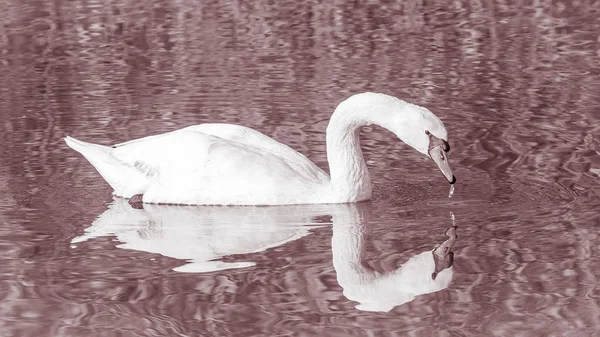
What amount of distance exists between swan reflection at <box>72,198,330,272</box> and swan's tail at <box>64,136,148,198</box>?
0.10m

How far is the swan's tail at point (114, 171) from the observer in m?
8.84

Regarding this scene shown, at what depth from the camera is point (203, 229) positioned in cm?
809

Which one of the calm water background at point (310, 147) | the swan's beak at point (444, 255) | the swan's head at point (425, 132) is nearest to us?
the calm water background at point (310, 147)

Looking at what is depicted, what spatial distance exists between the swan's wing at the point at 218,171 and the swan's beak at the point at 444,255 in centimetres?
115

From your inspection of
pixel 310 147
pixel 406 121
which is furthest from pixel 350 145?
pixel 310 147

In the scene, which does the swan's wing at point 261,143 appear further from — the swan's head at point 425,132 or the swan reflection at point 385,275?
the swan reflection at point 385,275

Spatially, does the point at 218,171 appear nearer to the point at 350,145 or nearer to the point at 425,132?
the point at 350,145

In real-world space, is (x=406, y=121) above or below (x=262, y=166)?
above

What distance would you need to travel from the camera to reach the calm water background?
657 cm

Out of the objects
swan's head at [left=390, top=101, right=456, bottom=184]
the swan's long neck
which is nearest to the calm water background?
the swan's long neck

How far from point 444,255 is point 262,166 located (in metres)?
Answer: 1.55

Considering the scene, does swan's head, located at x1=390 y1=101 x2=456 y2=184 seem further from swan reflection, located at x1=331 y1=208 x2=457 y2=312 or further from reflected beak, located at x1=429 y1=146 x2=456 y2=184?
swan reflection, located at x1=331 y1=208 x2=457 y2=312

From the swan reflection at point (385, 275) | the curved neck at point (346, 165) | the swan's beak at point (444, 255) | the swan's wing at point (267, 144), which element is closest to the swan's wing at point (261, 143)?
the swan's wing at point (267, 144)

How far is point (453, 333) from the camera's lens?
612 centimetres
